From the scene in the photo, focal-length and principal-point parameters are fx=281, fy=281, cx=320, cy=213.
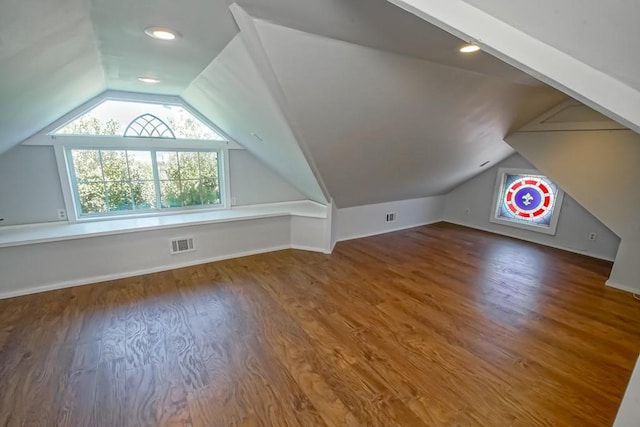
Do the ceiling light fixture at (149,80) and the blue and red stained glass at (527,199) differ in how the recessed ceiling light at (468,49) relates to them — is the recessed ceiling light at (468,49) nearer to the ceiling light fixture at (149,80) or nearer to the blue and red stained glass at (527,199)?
the ceiling light fixture at (149,80)

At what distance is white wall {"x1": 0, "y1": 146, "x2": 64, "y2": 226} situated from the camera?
2.85 metres

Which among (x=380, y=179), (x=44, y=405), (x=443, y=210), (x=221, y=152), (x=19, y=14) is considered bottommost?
(x=44, y=405)

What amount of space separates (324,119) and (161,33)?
1185mm

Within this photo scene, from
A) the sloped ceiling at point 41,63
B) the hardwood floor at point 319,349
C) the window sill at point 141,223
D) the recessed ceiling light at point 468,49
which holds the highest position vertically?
the recessed ceiling light at point 468,49

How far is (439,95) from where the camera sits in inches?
94.1

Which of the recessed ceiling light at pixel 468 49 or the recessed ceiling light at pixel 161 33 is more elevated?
the recessed ceiling light at pixel 468 49

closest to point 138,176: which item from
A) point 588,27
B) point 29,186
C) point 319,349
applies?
point 29,186

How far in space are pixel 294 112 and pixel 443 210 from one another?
4.81 m

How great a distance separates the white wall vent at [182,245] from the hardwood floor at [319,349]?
0.25 metres

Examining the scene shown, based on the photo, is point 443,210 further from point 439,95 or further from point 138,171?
point 138,171

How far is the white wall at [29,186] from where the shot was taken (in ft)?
9.35

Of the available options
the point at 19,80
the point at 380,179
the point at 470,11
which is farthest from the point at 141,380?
the point at 380,179

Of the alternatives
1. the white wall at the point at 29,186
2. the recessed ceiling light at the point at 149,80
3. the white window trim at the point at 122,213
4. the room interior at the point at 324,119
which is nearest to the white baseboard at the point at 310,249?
the room interior at the point at 324,119

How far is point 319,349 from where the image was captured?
2.08m
